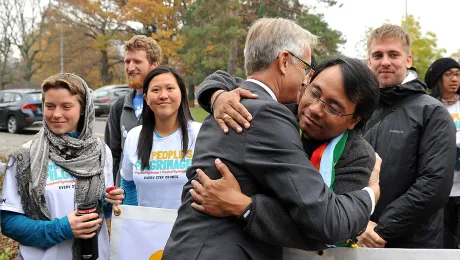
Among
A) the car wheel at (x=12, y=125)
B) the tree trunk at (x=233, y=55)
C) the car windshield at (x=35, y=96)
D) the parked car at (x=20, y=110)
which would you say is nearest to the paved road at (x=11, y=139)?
the car wheel at (x=12, y=125)

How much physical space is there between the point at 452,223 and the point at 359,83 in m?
3.31

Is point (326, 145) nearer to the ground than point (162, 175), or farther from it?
farther from it

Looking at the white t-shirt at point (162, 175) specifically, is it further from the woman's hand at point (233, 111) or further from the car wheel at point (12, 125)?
the car wheel at point (12, 125)

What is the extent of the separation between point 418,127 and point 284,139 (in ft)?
5.23

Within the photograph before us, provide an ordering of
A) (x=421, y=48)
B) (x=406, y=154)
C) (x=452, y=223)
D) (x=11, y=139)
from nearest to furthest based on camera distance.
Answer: (x=406, y=154) < (x=452, y=223) < (x=11, y=139) < (x=421, y=48)

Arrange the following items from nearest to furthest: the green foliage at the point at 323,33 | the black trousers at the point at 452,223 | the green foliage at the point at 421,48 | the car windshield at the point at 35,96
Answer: the black trousers at the point at 452,223 < the car windshield at the point at 35,96 < the green foliage at the point at 323,33 < the green foliage at the point at 421,48

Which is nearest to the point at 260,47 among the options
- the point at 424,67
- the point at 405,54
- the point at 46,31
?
the point at 405,54

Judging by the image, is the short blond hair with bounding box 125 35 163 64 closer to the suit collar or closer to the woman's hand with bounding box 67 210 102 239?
the woman's hand with bounding box 67 210 102 239

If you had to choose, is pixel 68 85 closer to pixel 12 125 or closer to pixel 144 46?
pixel 144 46

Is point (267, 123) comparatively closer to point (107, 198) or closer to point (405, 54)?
point (107, 198)

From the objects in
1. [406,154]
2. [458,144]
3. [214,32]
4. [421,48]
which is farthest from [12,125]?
[421,48]

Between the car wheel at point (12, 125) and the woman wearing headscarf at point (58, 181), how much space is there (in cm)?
1503

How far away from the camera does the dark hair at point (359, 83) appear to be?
1777mm

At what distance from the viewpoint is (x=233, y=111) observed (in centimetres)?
168
